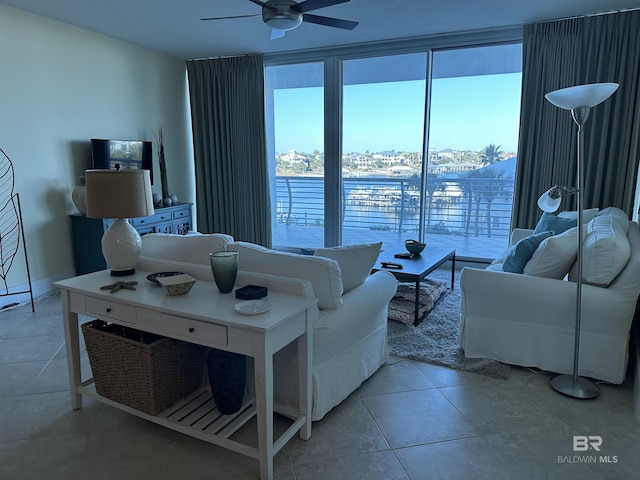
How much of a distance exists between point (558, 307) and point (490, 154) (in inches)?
115

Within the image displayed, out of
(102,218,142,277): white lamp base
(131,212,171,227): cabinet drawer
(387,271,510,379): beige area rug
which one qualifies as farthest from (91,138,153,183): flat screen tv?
(387,271,510,379): beige area rug

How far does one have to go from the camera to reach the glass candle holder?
1900mm

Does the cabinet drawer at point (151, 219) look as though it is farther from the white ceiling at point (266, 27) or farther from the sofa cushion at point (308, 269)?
the sofa cushion at point (308, 269)

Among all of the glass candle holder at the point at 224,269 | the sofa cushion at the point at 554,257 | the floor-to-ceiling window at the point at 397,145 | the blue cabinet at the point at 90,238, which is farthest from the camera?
the floor-to-ceiling window at the point at 397,145

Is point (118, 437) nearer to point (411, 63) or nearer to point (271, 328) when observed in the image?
point (271, 328)

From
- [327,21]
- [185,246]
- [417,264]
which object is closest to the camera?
[185,246]

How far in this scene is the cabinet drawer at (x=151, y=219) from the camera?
4.49 m

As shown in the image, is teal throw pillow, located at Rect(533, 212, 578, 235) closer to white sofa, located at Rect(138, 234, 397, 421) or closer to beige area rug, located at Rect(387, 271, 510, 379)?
beige area rug, located at Rect(387, 271, 510, 379)

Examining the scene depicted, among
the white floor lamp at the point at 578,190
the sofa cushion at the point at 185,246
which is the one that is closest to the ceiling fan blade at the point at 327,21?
the white floor lamp at the point at 578,190

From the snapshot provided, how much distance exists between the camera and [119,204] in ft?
6.77

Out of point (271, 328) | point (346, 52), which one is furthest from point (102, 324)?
point (346, 52)

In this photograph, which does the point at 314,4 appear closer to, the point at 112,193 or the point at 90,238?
the point at 112,193

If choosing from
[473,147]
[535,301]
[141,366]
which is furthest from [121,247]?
[473,147]

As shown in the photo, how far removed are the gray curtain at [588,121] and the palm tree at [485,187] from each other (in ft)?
1.98
